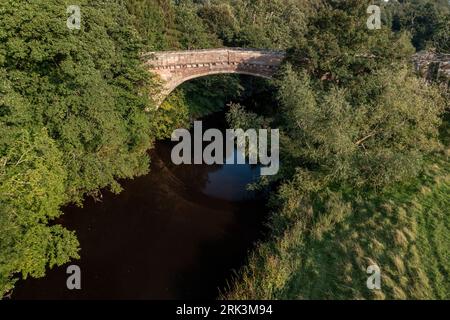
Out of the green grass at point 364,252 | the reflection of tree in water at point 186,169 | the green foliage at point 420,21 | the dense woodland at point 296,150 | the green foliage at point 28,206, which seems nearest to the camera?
the green grass at point 364,252

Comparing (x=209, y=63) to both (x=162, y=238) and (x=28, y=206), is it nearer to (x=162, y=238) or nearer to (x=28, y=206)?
(x=162, y=238)

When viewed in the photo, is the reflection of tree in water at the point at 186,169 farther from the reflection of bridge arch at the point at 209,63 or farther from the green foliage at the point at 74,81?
the green foliage at the point at 74,81

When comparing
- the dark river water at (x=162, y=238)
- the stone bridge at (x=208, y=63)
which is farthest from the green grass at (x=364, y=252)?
the stone bridge at (x=208, y=63)

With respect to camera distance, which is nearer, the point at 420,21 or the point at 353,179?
the point at 353,179

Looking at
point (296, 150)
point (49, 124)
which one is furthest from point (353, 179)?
point (49, 124)
